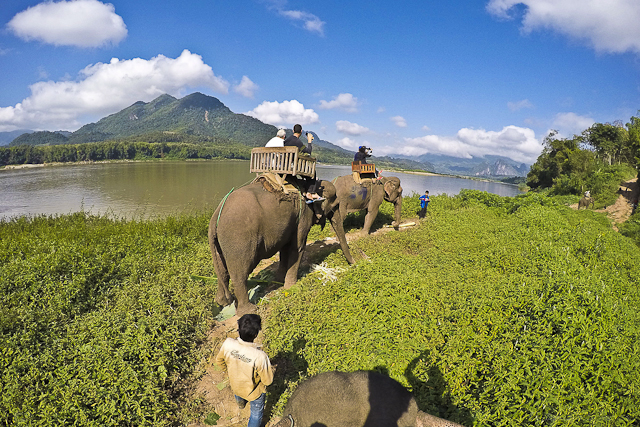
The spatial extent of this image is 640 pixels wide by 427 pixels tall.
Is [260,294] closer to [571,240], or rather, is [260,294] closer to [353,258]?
[353,258]

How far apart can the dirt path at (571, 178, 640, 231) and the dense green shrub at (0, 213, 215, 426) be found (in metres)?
22.3

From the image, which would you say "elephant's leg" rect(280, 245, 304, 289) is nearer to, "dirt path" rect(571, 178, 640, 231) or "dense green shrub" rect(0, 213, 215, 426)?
"dense green shrub" rect(0, 213, 215, 426)

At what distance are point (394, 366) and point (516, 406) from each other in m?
1.16

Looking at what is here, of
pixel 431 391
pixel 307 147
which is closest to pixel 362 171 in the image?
pixel 307 147

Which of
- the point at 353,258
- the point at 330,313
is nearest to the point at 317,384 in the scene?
the point at 330,313

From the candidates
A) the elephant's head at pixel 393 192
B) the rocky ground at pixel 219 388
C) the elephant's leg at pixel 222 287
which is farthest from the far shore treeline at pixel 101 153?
the rocky ground at pixel 219 388

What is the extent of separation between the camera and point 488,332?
3.74 meters

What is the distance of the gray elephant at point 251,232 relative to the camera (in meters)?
4.68

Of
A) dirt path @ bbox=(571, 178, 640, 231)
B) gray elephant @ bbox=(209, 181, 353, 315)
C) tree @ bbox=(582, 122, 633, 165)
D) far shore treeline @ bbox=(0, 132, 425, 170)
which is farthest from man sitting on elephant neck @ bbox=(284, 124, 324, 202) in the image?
far shore treeline @ bbox=(0, 132, 425, 170)

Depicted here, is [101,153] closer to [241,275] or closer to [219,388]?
[241,275]

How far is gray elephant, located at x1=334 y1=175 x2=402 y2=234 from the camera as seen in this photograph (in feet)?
32.7

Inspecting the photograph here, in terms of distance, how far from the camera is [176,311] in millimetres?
4965

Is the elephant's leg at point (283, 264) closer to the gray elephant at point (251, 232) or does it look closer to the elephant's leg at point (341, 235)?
the gray elephant at point (251, 232)

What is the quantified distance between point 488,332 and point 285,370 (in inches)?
99.2
